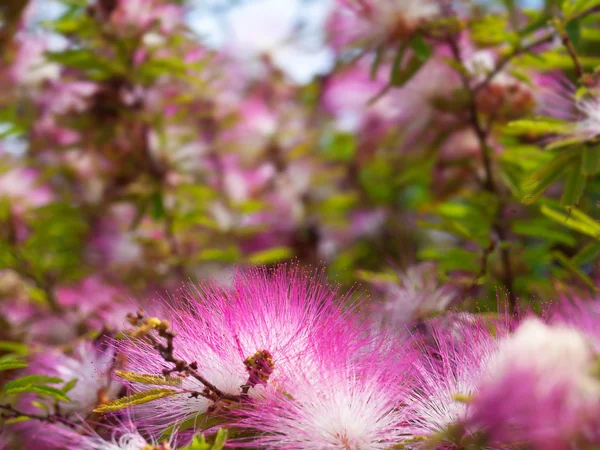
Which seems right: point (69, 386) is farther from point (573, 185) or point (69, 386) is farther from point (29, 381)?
point (573, 185)

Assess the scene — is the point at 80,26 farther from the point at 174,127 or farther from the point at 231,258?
the point at 231,258

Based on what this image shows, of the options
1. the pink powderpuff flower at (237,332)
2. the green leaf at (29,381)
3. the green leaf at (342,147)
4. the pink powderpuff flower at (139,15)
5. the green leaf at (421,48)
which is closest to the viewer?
the pink powderpuff flower at (237,332)

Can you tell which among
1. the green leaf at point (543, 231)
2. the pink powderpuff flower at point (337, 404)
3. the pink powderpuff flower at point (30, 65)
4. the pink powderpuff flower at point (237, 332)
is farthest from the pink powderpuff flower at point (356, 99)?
the pink powderpuff flower at point (337, 404)

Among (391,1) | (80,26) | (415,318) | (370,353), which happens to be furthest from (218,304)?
(80,26)

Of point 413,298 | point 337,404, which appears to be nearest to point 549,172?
point 413,298

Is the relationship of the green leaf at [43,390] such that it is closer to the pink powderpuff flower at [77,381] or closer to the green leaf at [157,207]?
the pink powderpuff flower at [77,381]

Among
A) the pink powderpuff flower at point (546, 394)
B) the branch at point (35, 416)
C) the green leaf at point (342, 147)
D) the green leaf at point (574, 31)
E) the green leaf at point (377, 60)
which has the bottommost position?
the branch at point (35, 416)
